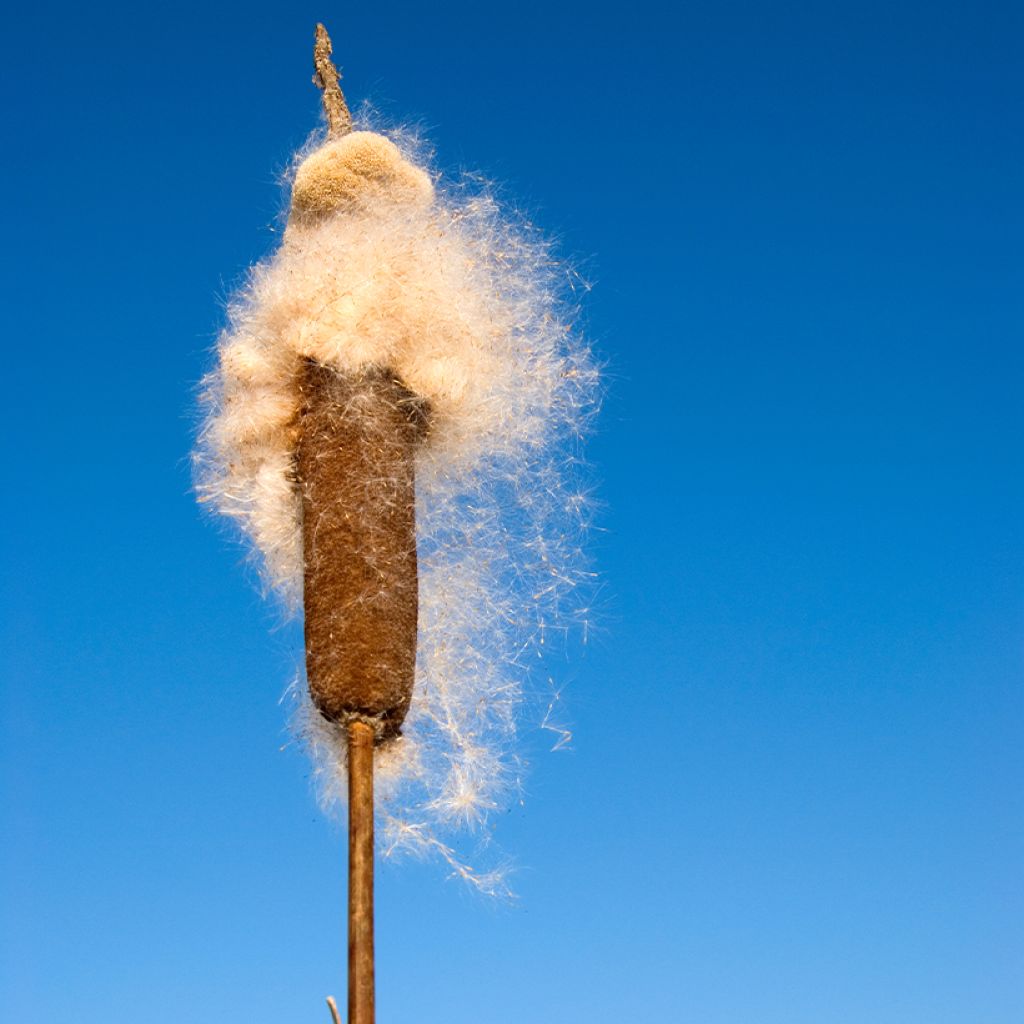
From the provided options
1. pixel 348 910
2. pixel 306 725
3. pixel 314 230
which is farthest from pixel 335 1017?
pixel 314 230

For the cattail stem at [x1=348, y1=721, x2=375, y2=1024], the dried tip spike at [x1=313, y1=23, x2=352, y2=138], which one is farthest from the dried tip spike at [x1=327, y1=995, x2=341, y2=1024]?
the dried tip spike at [x1=313, y1=23, x2=352, y2=138]

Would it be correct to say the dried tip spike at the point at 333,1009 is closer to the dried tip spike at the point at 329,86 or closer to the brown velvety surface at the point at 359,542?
the brown velvety surface at the point at 359,542

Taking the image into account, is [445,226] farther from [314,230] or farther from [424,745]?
[424,745]

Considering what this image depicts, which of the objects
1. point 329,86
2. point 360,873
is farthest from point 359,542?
point 329,86

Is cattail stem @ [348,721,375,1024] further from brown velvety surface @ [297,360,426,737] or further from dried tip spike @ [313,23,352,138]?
dried tip spike @ [313,23,352,138]

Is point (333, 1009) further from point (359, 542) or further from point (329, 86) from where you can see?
point (329, 86)
